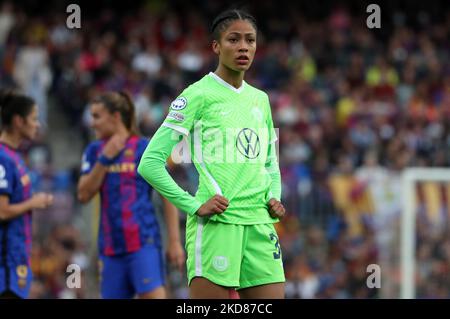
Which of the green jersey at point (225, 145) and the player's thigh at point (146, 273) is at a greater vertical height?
the green jersey at point (225, 145)

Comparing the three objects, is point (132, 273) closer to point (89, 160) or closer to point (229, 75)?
point (89, 160)

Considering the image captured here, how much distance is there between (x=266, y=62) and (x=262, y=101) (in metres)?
13.6

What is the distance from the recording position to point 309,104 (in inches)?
726

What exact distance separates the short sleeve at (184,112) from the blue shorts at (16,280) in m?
2.41

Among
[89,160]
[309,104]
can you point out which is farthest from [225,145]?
[309,104]

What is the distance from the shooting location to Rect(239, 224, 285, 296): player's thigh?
18.5ft

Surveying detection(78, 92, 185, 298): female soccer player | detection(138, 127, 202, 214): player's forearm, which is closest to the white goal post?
detection(78, 92, 185, 298): female soccer player

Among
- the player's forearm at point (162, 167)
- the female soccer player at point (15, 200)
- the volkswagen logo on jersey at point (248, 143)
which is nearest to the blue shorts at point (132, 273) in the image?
the female soccer player at point (15, 200)

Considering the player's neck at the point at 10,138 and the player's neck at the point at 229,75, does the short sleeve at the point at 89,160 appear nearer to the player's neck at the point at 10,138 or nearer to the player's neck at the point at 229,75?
the player's neck at the point at 10,138

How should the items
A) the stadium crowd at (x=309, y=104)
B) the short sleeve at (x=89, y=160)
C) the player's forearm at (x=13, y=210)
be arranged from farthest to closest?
the stadium crowd at (x=309, y=104)
the short sleeve at (x=89, y=160)
the player's forearm at (x=13, y=210)

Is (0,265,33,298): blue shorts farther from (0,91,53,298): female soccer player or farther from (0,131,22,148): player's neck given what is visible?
(0,131,22,148): player's neck

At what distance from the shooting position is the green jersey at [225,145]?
18.7 ft

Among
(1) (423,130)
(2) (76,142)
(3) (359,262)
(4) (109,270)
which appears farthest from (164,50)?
(4) (109,270)

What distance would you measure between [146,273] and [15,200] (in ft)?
3.74
